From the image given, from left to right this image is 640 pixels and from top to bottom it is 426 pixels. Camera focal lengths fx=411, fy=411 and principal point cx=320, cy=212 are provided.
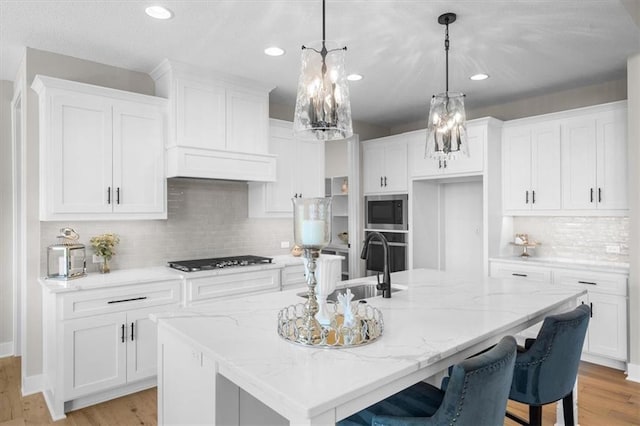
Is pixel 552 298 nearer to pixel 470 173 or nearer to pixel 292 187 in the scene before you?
pixel 470 173

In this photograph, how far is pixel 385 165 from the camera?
5.29 m

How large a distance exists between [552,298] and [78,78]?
12.2 feet

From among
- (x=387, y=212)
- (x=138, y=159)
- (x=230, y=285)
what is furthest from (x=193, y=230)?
(x=387, y=212)

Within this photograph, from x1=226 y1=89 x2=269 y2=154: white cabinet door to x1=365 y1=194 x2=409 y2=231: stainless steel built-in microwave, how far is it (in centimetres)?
197

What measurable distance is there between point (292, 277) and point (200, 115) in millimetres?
1712

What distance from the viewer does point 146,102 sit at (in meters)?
3.37

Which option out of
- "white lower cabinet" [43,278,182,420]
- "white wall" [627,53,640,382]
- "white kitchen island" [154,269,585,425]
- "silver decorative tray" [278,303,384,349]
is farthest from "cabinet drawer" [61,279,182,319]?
"white wall" [627,53,640,382]

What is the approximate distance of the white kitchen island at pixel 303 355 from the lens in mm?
1175

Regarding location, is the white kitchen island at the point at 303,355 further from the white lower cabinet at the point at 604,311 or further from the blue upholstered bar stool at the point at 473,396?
the white lower cabinet at the point at 604,311

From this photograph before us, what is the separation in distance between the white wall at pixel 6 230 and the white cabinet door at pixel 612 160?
551 centimetres

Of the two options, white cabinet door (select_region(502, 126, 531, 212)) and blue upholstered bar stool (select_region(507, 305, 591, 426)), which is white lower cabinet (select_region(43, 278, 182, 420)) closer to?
blue upholstered bar stool (select_region(507, 305, 591, 426))

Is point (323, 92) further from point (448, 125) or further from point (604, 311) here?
point (604, 311)

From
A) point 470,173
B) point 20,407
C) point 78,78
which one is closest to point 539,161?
point 470,173

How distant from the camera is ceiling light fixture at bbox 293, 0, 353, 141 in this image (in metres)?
1.87
